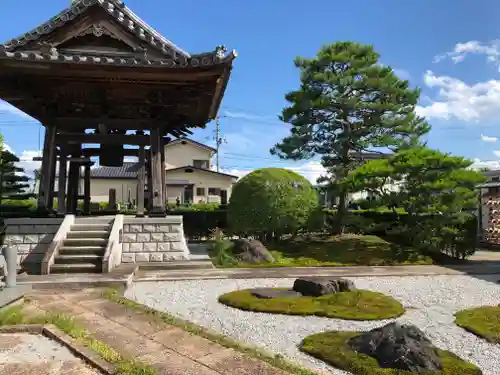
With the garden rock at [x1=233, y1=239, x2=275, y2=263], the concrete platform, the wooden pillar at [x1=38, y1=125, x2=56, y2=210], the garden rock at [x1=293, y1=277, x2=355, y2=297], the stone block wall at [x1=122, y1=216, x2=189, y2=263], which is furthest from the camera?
the garden rock at [x1=233, y1=239, x2=275, y2=263]

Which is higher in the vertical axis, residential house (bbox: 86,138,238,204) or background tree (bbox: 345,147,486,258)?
residential house (bbox: 86,138,238,204)

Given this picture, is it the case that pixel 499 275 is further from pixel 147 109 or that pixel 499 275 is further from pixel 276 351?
pixel 147 109

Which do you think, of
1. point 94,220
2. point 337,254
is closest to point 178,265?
point 94,220

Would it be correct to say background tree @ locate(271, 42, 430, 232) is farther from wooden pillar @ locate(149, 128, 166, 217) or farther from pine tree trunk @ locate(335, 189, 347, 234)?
wooden pillar @ locate(149, 128, 166, 217)

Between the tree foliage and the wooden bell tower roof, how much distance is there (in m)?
4.19

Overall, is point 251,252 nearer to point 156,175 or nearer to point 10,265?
point 156,175

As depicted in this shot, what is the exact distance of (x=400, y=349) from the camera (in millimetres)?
3533

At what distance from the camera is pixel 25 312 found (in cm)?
496

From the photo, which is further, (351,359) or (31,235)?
(31,235)

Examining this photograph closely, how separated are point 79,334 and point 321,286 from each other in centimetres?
376

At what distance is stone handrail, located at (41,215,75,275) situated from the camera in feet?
24.6

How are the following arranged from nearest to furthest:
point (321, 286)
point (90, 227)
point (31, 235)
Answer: point (321, 286) → point (31, 235) → point (90, 227)

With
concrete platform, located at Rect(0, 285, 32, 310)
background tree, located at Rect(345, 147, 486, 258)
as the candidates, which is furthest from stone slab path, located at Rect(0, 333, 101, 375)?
background tree, located at Rect(345, 147, 486, 258)

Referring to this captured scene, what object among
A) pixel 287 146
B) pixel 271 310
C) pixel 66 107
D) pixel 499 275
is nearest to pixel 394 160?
pixel 499 275
